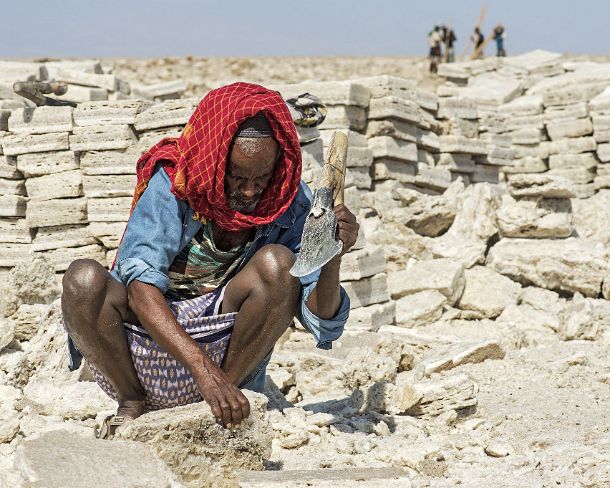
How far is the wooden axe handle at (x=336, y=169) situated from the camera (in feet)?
10.4

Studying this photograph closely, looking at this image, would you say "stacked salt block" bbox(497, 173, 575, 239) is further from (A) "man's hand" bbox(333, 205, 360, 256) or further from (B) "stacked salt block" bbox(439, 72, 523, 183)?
(A) "man's hand" bbox(333, 205, 360, 256)

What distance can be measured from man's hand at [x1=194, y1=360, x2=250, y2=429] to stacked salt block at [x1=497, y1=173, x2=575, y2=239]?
487 centimetres

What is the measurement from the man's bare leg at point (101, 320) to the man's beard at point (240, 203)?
559 millimetres

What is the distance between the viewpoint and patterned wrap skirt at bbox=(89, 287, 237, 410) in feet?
11.0

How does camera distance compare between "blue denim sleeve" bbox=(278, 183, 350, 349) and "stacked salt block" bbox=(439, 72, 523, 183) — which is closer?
"blue denim sleeve" bbox=(278, 183, 350, 349)

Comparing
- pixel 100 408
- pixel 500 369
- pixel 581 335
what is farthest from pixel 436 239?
pixel 100 408

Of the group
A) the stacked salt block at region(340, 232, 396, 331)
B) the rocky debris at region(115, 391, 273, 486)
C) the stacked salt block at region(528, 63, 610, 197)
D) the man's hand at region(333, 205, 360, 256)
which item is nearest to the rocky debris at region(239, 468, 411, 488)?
the rocky debris at region(115, 391, 273, 486)

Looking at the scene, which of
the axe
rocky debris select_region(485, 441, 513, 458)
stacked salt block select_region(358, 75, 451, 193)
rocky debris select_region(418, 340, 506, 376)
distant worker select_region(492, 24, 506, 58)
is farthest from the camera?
distant worker select_region(492, 24, 506, 58)

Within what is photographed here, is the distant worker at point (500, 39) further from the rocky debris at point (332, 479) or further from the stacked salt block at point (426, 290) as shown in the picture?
the rocky debris at point (332, 479)

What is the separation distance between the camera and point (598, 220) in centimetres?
842

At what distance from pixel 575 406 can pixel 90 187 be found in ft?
14.5

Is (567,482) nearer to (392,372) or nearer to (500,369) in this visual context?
(392,372)

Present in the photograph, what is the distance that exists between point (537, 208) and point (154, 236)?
517cm

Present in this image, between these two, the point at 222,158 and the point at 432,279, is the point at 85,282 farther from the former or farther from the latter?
the point at 432,279
